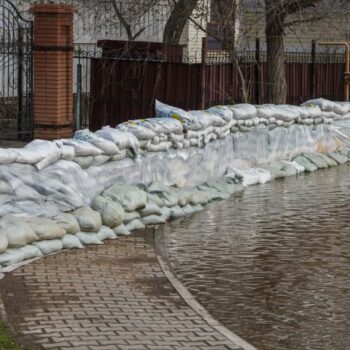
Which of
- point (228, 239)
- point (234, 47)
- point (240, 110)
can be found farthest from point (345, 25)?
point (228, 239)

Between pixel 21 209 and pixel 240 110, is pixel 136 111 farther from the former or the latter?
pixel 21 209

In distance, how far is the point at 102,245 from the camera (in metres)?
9.66

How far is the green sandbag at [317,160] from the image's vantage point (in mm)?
15789

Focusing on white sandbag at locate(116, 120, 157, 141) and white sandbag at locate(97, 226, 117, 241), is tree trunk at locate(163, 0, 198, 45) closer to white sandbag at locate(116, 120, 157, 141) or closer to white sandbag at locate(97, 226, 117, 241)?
white sandbag at locate(116, 120, 157, 141)

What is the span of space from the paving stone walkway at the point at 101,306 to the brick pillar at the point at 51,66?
18.1 ft

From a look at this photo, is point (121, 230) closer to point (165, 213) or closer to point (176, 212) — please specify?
point (165, 213)

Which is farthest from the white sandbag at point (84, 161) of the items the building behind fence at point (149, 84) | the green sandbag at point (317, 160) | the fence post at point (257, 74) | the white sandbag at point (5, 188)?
the fence post at point (257, 74)

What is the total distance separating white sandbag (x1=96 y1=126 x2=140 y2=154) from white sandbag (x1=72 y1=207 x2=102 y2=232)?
4.36 feet

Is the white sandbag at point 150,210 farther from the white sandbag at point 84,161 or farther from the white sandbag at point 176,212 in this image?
the white sandbag at point 84,161

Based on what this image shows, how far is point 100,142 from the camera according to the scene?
34.9 feet

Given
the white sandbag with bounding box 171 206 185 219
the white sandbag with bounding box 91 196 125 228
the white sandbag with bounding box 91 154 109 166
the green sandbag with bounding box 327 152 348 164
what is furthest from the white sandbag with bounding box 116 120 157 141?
the green sandbag with bounding box 327 152 348 164

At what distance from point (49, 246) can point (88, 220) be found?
654 millimetres

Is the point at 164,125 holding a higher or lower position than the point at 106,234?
higher

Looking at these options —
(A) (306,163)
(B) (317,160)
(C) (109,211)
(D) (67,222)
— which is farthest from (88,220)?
(B) (317,160)
